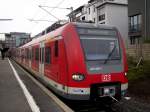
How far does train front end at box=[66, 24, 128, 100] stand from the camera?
10445 mm

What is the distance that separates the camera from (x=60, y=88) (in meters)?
11.4

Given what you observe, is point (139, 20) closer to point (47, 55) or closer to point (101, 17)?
point (101, 17)

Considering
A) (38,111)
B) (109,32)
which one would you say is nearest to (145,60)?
(109,32)

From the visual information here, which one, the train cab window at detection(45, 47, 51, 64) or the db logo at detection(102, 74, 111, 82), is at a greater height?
the train cab window at detection(45, 47, 51, 64)

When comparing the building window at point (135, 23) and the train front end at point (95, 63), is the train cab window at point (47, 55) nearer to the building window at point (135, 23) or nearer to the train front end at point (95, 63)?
the train front end at point (95, 63)

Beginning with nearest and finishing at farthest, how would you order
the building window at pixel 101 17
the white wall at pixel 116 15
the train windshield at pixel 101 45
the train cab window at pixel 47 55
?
the train windshield at pixel 101 45 → the train cab window at pixel 47 55 → the white wall at pixel 116 15 → the building window at pixel 101 17

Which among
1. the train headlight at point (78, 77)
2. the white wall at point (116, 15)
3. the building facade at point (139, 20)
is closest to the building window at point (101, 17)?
the white wall at point (116, 15)

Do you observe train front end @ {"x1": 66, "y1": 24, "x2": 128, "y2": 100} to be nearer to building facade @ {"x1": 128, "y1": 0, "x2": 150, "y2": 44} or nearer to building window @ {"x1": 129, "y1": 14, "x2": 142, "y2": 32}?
building facade @ {"x1": 128, "y1": 0, "x2": 150, "y2": 44}

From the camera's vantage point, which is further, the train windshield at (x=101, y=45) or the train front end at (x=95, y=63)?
the train windshield at (x=101, y=45)

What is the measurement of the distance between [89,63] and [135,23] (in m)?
32.8

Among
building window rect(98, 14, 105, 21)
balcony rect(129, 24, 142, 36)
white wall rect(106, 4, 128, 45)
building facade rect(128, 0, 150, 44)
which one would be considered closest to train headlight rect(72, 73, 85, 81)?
building facade rect(128, 0, 150, 44)

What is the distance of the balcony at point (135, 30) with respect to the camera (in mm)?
41109

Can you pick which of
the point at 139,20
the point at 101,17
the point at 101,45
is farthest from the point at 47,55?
the point at 101,17

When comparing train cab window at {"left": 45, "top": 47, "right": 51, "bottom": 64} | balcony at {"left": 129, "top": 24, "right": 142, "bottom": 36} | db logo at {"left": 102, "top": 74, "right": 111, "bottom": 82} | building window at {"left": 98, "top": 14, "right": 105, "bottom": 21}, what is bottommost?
db logo at {"left": 102, "top": 74, "right": 111, "bottom": 82}
